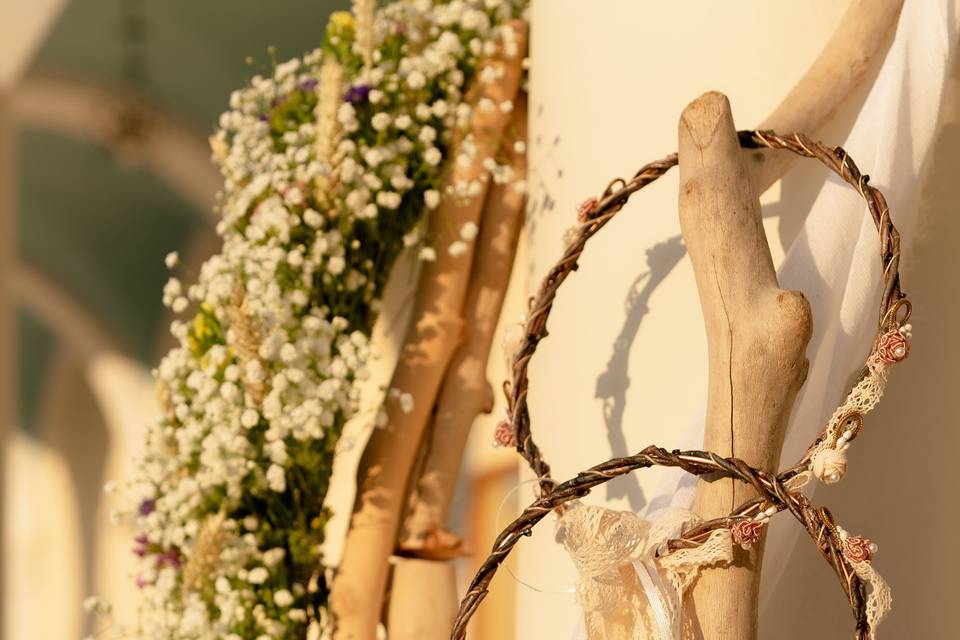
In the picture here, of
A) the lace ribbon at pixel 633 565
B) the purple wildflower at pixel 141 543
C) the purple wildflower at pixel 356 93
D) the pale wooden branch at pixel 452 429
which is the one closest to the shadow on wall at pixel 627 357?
the lace ribbon at pixel 633 565

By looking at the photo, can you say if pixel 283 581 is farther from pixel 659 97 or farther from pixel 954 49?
pixel 954 49

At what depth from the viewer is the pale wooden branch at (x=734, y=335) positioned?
3.47ft

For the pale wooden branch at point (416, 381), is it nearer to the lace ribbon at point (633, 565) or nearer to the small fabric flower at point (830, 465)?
the lace ribbon at point (633, 565)

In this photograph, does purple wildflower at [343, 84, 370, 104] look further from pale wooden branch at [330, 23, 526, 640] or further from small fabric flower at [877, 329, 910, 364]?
small fabric flower at [877, 329, 910, 364]

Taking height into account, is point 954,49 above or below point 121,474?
below

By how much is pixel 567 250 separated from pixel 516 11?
0.71m

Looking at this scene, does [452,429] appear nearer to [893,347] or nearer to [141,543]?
[141,543]

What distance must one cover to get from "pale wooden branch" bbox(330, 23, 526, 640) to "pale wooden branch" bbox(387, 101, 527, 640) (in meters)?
0.03

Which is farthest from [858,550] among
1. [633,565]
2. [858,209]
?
[858,209]

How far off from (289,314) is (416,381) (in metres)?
0.21

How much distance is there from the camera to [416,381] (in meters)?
1.78

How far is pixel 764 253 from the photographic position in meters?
1.11

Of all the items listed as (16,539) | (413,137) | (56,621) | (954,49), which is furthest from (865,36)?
(16,539)

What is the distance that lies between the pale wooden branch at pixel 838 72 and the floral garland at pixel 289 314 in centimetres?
52
